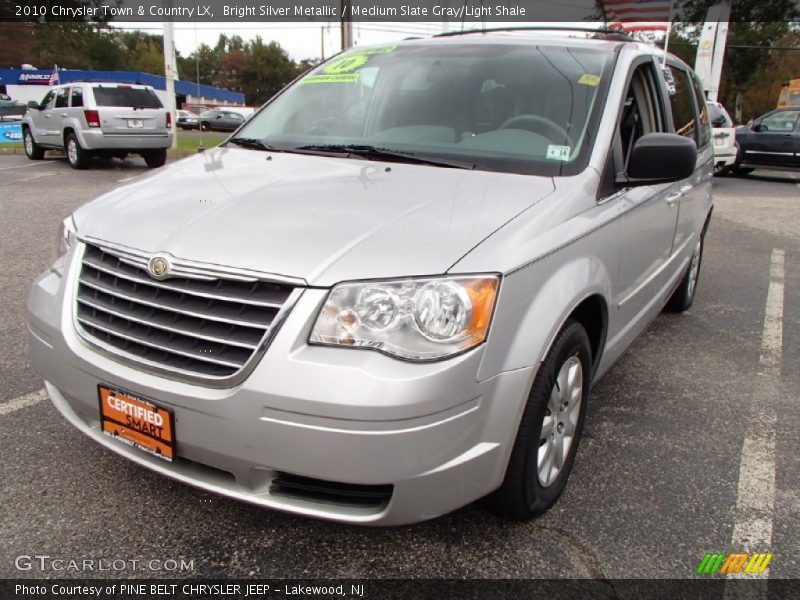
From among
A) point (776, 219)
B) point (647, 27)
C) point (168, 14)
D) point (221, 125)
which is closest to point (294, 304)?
point (776, 219)

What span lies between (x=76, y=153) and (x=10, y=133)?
10892 millimetres

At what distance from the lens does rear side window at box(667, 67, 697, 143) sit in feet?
12.8

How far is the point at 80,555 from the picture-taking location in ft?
7.09

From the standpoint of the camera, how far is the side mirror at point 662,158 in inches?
103

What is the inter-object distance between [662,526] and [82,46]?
70969 mm

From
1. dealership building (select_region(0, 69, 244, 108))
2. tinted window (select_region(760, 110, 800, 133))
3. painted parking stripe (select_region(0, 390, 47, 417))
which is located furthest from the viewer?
dealership building (select_region(0, 69, 244, 108))

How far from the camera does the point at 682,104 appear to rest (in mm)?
4184

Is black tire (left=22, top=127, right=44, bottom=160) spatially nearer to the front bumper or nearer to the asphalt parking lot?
the asphalt parking lot

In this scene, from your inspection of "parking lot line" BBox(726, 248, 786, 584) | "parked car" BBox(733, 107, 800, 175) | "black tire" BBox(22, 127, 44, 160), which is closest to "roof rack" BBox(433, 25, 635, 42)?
"parking lot line" BBox(726, 248, 786, 584)

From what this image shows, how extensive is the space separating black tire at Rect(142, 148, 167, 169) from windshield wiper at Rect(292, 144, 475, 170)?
39.5ft

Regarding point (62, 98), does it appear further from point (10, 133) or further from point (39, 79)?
point (39, 79)

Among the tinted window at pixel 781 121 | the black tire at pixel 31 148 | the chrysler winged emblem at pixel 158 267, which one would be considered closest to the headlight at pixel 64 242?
the chrysler winged emblem at pixel 158 267

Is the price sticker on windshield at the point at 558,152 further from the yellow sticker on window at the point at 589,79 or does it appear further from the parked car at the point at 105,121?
the parked car at the point at 105,121

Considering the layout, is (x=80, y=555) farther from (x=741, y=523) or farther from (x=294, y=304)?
(x=741, y=523)
